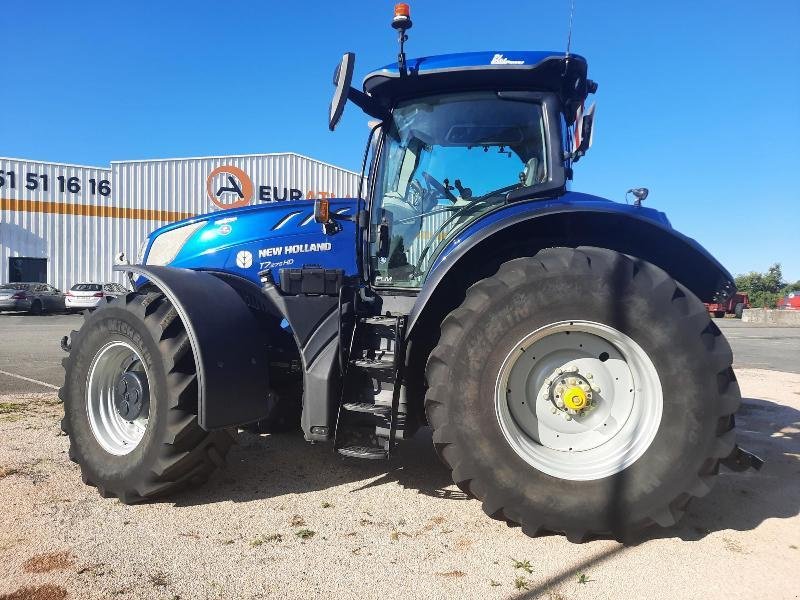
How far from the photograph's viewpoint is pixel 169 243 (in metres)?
4.78

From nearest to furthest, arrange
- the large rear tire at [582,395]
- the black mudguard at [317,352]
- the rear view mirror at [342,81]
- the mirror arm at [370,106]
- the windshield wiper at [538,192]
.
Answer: the large rear tire at [582,395]
the rear view mirror at [342,81]
the black mudguard at [317,352]
the windshield wiper at [538,192]
the mirror arm at [370,106]

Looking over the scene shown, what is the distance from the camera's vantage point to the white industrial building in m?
24.3

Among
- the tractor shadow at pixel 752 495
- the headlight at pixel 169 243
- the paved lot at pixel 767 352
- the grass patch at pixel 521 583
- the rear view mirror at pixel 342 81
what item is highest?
the rear view mirror at pixel 342 81

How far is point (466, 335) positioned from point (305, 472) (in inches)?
65.7

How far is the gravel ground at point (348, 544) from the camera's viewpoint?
2469 mm

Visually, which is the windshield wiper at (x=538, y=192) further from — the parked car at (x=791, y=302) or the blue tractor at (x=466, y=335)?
the parked car at (x=791, y=302)

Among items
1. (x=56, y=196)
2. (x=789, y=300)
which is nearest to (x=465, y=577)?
(x=56, y=196)

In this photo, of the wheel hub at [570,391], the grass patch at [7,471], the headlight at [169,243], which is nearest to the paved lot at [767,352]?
the wheel hub at [570,391]

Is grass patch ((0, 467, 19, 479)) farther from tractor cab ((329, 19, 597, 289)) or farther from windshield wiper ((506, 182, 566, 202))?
windshield wiper ((506, 182, 566, 202))

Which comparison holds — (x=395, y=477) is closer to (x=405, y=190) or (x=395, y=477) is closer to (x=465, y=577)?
(x=465, y=577)

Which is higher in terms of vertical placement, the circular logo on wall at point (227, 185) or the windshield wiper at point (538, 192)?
the circular logo on wall at point (227, 185)

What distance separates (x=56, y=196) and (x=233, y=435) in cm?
2550

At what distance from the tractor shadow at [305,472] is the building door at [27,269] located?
24.4m

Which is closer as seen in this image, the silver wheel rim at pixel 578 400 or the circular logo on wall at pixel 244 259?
the silver wheel rim at pixel 578 400
